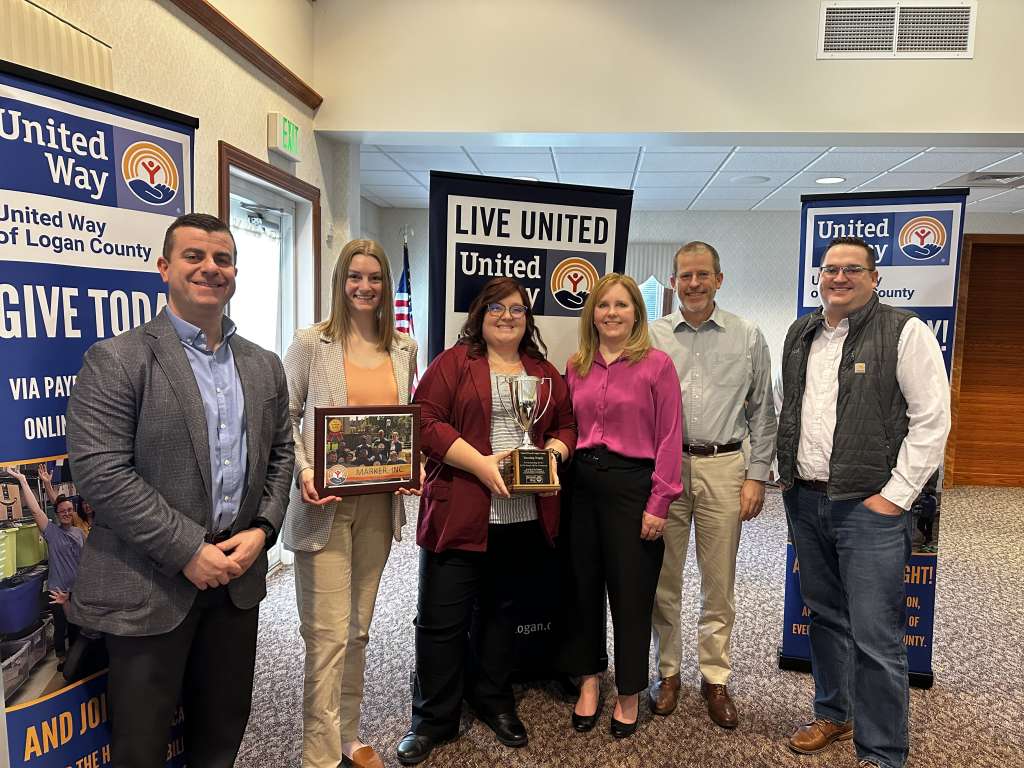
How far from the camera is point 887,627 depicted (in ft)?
6.97

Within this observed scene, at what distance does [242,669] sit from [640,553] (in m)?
1.33

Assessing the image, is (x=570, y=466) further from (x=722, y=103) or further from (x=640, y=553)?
(x=722, y=103)

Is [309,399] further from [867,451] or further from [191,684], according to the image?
[867,451]

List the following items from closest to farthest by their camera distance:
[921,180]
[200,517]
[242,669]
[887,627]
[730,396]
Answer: [200,517]
[242,669]
[887,627]
[730,396]
[921,180]

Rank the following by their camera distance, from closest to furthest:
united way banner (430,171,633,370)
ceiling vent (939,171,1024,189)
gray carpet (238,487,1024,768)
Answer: gray carpet (238,487,1024,768), united way banner (430,171,633,370), ceiling vent (939,171,1024,189)

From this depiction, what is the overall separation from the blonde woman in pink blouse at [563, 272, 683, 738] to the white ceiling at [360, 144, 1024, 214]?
9.43ft

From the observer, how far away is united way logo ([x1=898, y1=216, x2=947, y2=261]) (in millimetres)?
2787

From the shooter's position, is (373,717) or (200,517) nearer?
(200,517)

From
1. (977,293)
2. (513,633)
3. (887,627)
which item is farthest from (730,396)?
(977,293)

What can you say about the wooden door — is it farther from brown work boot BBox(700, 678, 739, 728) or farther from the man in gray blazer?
the man in gray blazer

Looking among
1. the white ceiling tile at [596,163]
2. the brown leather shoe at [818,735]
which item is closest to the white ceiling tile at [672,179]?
the white ceiling tile at [596,163]

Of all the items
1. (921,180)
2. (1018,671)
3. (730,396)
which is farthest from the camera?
(921,180)

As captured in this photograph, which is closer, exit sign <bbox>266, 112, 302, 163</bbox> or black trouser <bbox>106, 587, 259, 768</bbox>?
black trouser <bbox>106, 587, 259, 768</bbox>

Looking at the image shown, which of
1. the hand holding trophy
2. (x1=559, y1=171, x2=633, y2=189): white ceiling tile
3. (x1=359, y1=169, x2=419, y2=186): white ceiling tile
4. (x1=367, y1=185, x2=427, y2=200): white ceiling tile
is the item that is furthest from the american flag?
the hand holding trophy
